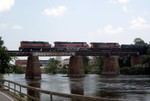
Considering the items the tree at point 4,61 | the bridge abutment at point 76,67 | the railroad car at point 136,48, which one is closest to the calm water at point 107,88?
the tree at point 4,61

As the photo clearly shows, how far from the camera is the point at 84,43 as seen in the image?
135 m

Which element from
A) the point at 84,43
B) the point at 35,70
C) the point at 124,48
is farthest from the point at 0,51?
the point at 124,48

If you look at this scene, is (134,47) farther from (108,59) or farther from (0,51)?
(0,51)

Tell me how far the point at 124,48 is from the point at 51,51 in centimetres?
3249

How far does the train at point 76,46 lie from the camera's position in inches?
4841

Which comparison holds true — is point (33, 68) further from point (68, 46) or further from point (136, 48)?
point (136, 48)

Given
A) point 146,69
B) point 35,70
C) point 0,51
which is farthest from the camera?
point 146,69

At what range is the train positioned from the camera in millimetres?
122963

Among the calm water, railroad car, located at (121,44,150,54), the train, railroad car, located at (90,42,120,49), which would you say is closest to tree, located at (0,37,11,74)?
the calm water

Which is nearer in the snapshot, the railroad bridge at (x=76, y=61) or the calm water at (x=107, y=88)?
the calm water at (x=107, y=88)

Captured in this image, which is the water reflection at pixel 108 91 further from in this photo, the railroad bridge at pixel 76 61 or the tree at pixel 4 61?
the railroad bridge at pixel 76 61

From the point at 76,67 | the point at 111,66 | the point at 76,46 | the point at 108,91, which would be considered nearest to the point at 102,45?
the point at 111,66

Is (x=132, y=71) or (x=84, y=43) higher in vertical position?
(x=84, y=43)

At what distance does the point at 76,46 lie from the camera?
430 ft
